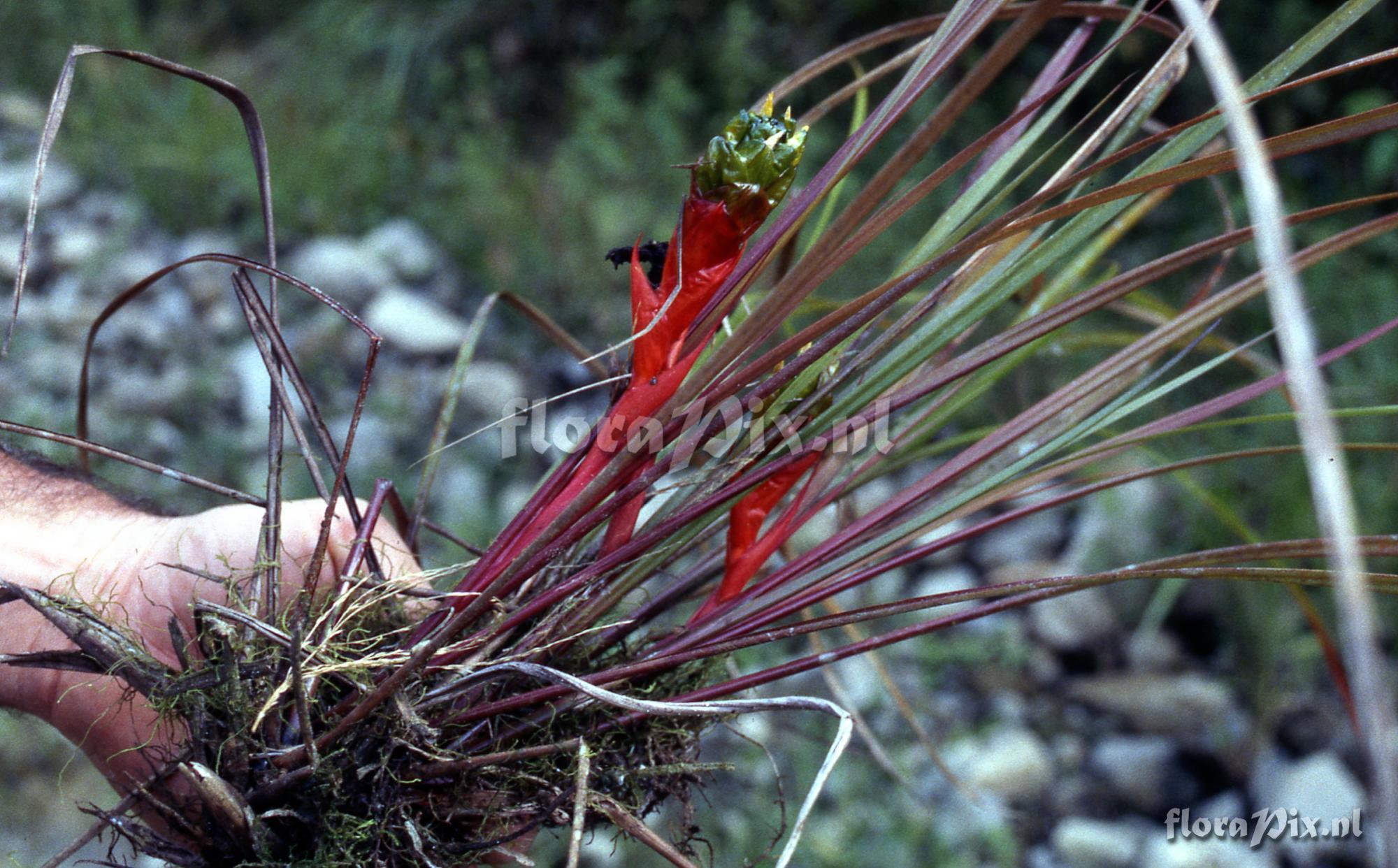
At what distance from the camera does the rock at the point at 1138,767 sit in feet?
5.19

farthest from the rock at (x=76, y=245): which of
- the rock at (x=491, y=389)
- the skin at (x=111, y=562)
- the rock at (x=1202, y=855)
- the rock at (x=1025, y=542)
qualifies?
the rock at (x=1202, y=855)

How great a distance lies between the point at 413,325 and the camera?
2281 mm

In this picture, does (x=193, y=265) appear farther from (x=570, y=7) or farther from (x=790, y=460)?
(x=790, y=460)

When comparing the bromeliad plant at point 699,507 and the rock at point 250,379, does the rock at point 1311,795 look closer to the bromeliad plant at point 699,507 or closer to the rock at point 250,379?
the bromeliad plant at point 699,507

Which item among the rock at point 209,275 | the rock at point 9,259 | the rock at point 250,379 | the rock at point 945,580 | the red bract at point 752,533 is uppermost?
the rock at point 209,275

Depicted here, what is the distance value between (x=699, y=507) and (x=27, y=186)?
9.56 ft

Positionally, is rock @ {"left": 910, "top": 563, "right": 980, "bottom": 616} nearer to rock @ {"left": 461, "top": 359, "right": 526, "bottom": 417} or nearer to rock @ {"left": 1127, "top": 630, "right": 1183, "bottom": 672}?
rock @ {"left": 1127, "top": 630, "right": 1183, "bottom": 672}

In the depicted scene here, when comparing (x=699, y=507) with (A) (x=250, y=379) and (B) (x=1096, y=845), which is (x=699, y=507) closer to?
(B) (x=1096, y=845)

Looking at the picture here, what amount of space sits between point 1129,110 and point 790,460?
1.00 feet

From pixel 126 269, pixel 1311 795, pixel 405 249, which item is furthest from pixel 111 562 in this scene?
pixel 126 269

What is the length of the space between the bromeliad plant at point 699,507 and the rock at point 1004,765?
1112 millimetres

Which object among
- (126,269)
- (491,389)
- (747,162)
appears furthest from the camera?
(126,269)

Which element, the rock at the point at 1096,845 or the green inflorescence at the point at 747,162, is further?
the rock at the point at 1096,845

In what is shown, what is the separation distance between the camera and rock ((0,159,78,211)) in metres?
2.67
